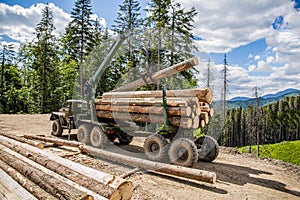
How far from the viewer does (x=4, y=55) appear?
35375mm

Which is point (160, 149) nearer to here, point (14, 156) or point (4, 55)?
point (14, 156)

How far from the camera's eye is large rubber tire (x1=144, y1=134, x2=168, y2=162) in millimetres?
7227

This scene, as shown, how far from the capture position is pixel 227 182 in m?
5.85

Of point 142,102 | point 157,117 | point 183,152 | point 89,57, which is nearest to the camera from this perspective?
point 183,152

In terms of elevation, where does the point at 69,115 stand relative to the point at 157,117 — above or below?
below

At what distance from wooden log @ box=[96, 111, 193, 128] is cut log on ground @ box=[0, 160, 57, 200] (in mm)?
4185

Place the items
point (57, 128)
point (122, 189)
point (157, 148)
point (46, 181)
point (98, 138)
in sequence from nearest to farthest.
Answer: point (122, 189) < point (46, 181) < point (157, 148) < point (98, 138) < point (57, 128)

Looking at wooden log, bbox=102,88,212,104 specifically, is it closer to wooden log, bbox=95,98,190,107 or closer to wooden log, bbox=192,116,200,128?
wooden log, bbox=95,98,190,107

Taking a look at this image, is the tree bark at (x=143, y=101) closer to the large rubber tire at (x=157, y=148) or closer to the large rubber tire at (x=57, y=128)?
the large rubber tire at (x=157, y=148)

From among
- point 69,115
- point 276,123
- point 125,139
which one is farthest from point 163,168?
point 276,123

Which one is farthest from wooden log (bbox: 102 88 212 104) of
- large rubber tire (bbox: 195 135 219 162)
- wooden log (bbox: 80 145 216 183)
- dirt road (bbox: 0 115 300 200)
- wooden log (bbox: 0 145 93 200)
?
wooden log (bbox: 0 145 93 200)

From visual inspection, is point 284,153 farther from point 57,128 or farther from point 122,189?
point 122,189

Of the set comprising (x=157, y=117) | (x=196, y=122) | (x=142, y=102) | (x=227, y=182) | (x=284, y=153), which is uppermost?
(x=142, y=102)

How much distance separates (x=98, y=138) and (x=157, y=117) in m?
2.96
